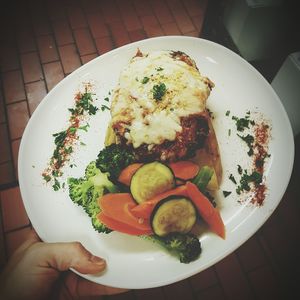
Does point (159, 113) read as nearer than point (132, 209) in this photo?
No

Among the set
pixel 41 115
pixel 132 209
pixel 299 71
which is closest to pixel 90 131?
pixel 41 115

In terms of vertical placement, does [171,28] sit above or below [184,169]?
above

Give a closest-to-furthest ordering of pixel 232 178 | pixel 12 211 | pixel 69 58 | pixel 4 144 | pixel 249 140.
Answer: pixel 232 178 → pixel 249 140 → pixel 12 211 → pixel 4 144 → pixel 69 58

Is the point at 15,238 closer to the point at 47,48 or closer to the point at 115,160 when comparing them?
the point at 115,160

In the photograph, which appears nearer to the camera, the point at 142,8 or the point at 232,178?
the point at 232,178

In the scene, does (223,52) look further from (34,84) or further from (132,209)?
(34,84)

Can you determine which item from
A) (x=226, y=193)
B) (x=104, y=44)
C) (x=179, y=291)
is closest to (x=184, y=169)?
(x=226, y=193)

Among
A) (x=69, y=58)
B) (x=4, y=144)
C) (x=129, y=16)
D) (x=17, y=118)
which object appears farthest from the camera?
(x=129, y=16)

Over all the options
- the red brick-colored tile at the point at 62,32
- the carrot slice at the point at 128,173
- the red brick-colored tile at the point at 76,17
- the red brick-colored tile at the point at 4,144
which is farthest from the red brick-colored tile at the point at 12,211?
the red brick-colored tile at the point at 76,17
